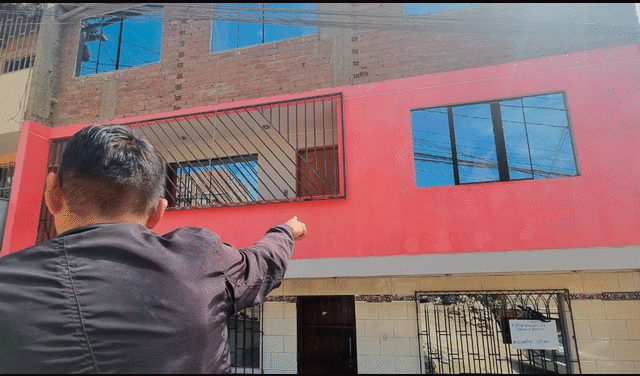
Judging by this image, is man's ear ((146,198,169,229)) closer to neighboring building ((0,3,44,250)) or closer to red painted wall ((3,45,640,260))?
red painted wall ((3,45,640,260))

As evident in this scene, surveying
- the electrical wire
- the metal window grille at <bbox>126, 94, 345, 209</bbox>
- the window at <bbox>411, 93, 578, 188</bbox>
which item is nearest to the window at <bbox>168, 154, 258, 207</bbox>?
the metal window grille at <bbox>126, 94, 345, 209</bbox>

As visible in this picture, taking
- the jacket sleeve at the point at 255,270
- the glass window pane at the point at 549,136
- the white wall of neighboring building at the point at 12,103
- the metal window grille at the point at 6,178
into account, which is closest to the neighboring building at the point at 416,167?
the glass window pane at the point at 549,136

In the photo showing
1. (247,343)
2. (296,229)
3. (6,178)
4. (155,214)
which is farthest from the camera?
(6,178)

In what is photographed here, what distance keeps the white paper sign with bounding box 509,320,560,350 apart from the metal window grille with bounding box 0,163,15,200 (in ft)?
36.5

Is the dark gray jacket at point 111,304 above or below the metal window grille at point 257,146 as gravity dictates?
below

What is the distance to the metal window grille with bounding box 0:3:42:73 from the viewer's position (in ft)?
29.6

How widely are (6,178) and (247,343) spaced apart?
7529 mm

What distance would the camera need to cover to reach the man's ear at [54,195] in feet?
3.20

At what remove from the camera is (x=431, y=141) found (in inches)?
245

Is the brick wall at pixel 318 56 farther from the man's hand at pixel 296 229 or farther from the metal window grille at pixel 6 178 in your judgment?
the man's hand at pixel 296 229

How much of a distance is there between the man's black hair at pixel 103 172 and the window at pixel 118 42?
8.28 metres

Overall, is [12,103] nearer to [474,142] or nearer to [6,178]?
[6,178]

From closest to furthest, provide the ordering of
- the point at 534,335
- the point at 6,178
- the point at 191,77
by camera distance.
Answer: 1. the point at 534,335
2. the point at 191,77
3. the point at 6,178

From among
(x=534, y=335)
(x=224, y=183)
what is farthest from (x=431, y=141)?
(x=224, y=183)
